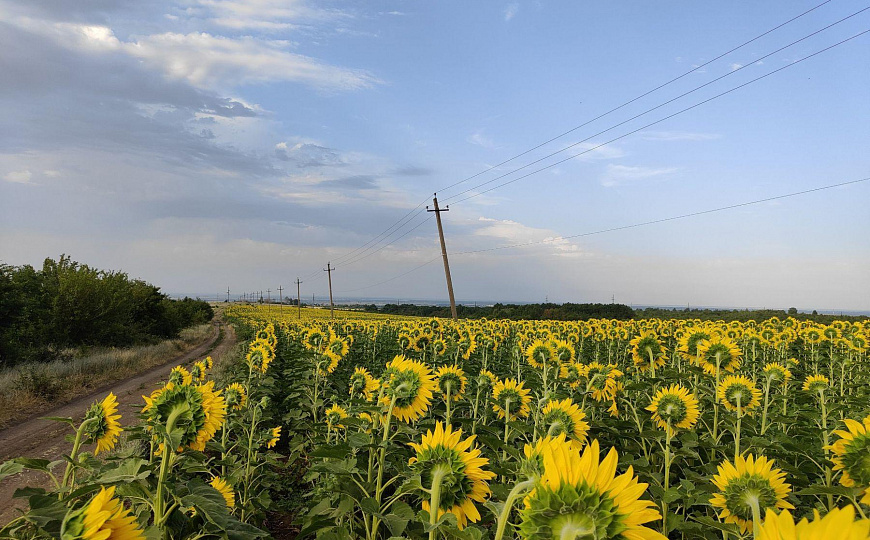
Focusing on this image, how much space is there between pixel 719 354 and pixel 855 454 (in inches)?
110

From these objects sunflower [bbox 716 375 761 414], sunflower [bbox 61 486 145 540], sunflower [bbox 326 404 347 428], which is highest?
sunflower [bbox 61 486 145 540]

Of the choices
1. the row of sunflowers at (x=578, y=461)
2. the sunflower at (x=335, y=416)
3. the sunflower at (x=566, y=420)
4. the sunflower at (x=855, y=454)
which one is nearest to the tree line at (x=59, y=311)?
the row of sunflowers at (x=578, y=461)

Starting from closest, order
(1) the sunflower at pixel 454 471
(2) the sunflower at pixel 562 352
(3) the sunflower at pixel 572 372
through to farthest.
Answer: (1) the sunflower at pixel 454 471, (3) the sunflower at pixel 572 372, (2) the sunflower at pixel 562 352

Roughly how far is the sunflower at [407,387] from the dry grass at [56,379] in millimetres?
12389

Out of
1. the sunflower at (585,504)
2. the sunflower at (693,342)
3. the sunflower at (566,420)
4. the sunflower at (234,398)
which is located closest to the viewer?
the sunflower at (585,504)

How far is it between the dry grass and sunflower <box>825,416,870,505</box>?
47.1ft

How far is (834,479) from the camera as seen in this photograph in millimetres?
3689

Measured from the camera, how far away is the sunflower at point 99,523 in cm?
120

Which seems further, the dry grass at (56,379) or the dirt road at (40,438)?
the dry grass at (56,379)

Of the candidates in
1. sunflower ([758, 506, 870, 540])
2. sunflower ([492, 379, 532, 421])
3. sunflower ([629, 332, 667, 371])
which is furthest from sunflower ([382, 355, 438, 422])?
sunflower ([629, 332, 667, 371])

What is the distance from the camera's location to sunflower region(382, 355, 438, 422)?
2.72m

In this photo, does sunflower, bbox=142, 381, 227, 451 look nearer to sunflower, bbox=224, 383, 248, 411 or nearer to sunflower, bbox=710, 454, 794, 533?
sunflower, bbox=710, 454, 794, 533

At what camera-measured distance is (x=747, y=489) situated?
7.17 ft

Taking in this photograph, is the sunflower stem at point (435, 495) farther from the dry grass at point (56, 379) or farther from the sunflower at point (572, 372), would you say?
the dry grass at point (56, 379)
